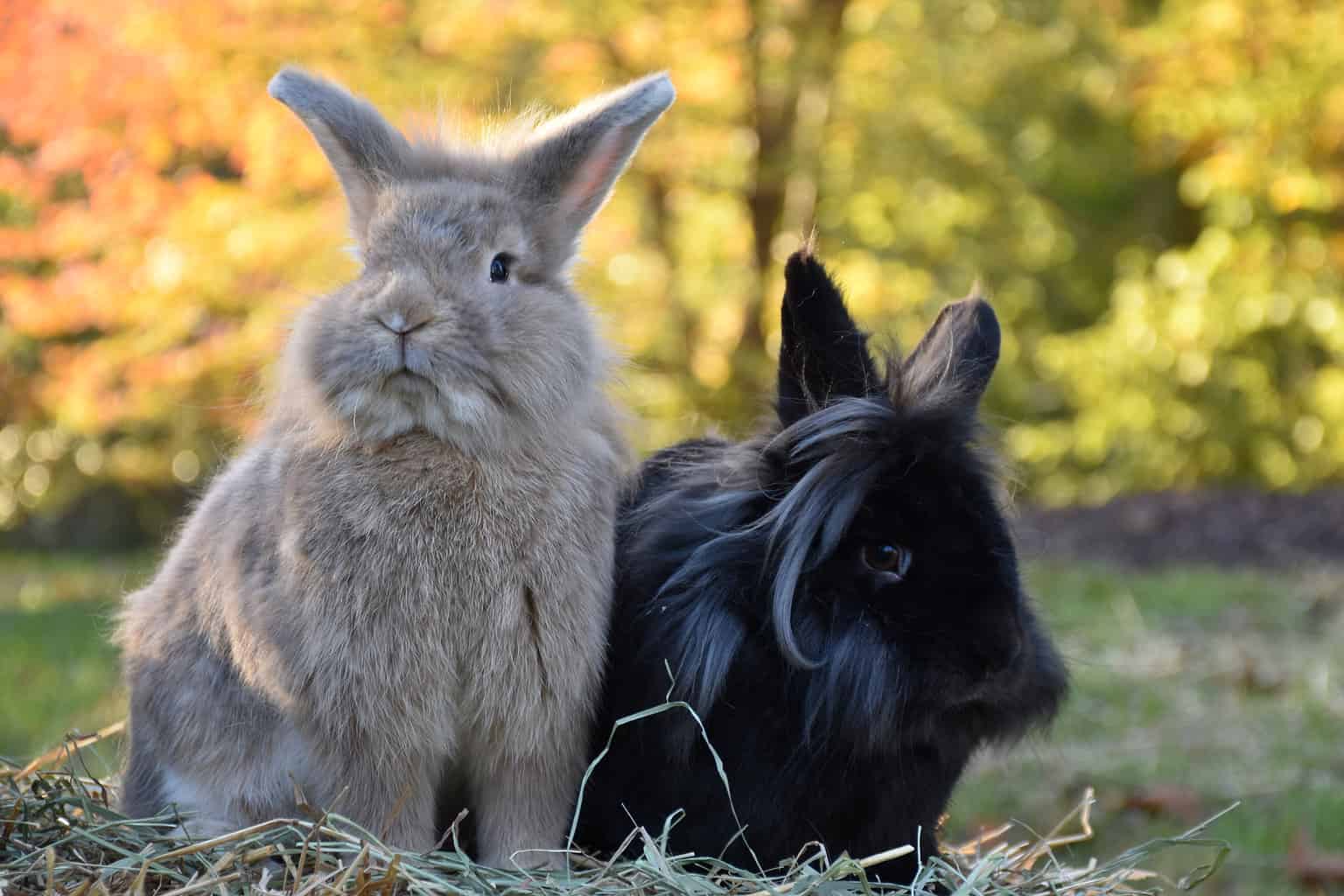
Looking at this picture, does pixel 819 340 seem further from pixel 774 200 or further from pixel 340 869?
pixel 774 200

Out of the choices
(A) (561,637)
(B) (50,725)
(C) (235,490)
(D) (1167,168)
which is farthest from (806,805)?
(D) (1167,168)

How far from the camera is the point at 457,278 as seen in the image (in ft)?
7.30

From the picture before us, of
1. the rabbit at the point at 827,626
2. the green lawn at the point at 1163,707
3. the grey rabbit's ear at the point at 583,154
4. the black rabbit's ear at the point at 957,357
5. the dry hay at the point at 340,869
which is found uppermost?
the grey rabbit's ear at the point at 583,154

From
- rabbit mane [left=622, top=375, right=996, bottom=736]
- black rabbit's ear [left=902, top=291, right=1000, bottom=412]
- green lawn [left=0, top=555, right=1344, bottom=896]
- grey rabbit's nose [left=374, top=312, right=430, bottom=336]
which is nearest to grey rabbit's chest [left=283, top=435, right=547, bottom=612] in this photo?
grey rabbit's nose [left=374, top=312, right=430, bottom=336]

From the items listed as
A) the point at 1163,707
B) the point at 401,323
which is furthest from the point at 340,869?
the point at 1163,707

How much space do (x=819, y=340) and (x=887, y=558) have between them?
38cm

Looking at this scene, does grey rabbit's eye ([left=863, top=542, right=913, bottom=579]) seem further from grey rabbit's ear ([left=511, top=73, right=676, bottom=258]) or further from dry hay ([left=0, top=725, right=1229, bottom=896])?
grey rabbit's ear ([left=511, top=73, right=676, bottom=258])

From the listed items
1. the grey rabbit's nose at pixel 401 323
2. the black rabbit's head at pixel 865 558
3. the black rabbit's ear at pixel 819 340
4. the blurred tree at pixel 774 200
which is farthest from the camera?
the blurred tree at pixel 774 200

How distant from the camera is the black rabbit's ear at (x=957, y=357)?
2408 mm

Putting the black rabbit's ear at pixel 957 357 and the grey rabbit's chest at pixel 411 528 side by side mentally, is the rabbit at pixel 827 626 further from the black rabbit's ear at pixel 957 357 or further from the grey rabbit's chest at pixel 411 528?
the grey rabbit's chest at pixel 411 528

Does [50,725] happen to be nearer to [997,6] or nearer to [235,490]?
[235,490]

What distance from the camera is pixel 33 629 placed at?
6.82 metres

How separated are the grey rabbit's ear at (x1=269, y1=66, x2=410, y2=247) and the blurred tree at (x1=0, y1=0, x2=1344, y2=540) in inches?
110

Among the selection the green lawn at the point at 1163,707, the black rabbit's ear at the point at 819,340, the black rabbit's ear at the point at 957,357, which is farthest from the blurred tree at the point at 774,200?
the black rabbit's ear at the point at 819,340
